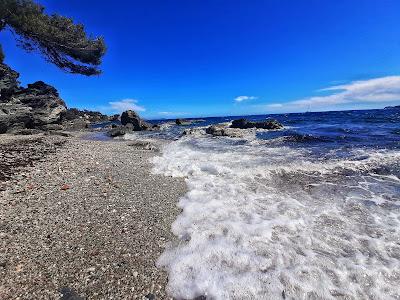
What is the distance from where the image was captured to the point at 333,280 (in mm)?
4098

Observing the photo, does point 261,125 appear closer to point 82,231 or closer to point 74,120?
point 82,231

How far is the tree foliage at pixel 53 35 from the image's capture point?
14.9m

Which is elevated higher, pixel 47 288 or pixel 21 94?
pixel 21 94

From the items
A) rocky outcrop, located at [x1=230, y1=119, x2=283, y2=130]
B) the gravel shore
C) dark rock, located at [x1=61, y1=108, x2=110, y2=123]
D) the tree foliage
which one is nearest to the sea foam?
the gravel shore

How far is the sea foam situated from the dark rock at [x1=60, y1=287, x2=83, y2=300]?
1287 millimetres

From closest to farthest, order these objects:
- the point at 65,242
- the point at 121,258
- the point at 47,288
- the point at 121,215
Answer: the point at 47,288 < the point at 121,258 < the point at 65,242 < the point at 121,215

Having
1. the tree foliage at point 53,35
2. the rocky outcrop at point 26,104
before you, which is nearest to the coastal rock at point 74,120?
the rocky outcrop at point 26,104

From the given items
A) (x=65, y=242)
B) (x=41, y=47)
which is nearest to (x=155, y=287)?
(x=65, y=242)

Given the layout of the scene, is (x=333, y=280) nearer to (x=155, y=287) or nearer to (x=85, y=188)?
(x=155, y=287)

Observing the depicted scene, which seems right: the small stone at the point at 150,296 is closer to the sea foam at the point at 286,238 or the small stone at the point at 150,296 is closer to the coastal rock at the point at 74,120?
the sea foam at the point at 286,238

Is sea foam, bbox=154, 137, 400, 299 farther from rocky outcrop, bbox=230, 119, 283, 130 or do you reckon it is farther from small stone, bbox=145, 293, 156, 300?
rocky outcrop, bbox=230, 119, 283, 130

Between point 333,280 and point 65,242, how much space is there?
4.57 metres

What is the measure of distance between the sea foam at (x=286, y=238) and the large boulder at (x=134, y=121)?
35392 mm

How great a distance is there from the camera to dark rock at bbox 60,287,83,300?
3.63 m
